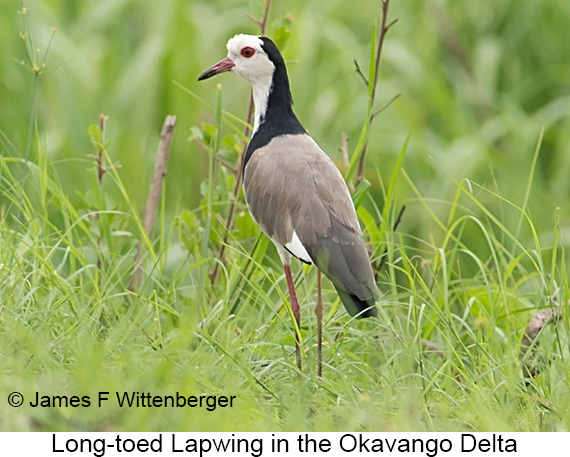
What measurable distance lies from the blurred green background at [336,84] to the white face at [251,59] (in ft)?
5.26

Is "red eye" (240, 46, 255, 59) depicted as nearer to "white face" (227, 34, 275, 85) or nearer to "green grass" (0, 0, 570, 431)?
"white face" (227, 34, 275, 85)

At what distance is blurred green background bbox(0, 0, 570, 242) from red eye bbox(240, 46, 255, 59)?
64.6 inches

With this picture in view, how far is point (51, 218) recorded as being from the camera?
15.4 feet

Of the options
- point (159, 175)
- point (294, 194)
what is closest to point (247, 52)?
point (294, 194)

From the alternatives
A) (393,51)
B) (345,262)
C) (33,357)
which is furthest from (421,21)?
(33,357)

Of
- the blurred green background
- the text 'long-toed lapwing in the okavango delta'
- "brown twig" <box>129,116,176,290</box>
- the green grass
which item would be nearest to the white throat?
the text 'long-toed lapwing in the okavango delta'

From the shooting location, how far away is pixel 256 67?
10.3 feet

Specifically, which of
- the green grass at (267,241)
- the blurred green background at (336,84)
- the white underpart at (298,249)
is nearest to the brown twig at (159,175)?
the green grass at (267,241)

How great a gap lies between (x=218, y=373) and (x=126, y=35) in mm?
3547

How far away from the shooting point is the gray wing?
266cm

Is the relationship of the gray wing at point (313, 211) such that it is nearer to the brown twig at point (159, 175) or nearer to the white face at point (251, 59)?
the white face at point (251, 59)

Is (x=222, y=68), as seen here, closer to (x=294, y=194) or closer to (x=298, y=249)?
(x=294, y=194)

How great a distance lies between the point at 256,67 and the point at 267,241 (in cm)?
58

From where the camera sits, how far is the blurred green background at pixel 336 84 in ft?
16.5
